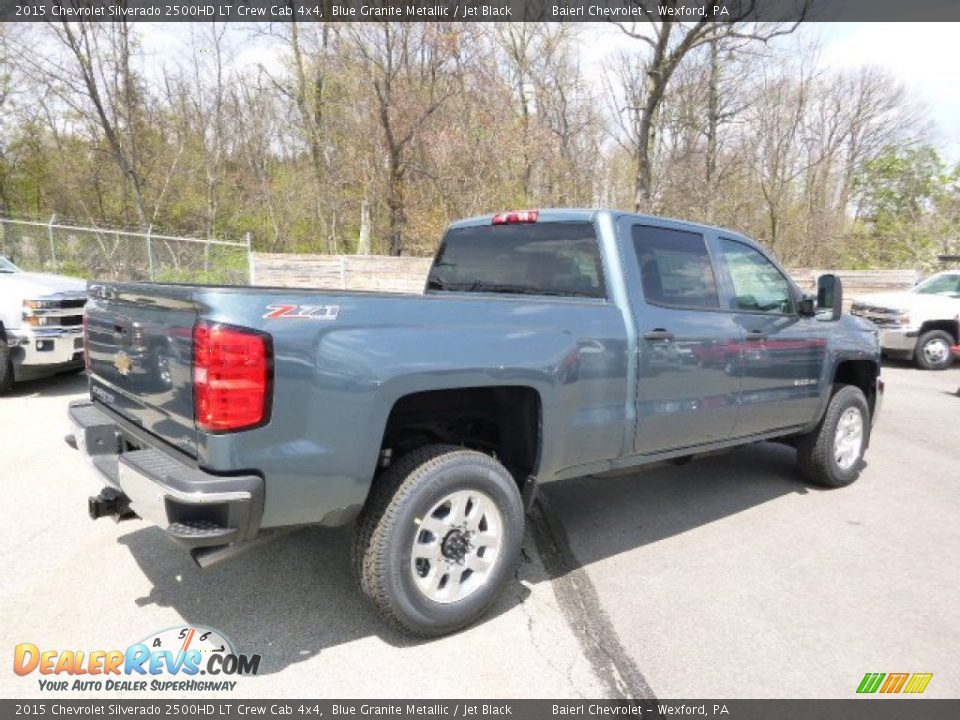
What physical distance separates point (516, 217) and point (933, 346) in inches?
475

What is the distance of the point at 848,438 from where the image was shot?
5.19 metres

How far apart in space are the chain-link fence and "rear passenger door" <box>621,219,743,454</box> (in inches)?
635

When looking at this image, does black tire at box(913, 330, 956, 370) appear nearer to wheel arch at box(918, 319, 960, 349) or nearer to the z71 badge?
wheel arch at box(918, 319, 960, 349)

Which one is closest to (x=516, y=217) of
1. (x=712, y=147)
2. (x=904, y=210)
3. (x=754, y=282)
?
(x=754, y=282)

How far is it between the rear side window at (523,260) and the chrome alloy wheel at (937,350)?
471 inches

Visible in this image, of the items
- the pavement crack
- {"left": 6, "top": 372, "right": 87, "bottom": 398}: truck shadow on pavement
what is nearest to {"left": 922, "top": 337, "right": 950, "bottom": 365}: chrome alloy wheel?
the pavement crack

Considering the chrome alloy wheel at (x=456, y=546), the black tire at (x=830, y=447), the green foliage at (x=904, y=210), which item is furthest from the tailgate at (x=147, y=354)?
the green foliage at (x=904, y=210)

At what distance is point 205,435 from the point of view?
7.61ft

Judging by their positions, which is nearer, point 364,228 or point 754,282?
point 754,282

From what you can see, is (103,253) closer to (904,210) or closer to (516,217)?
(516,217)

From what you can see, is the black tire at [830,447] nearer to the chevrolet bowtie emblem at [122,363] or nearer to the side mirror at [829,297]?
the side mirror at [829,297]

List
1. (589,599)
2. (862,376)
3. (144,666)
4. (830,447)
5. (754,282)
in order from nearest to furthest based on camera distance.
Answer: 1. (144,666)
2. (589,599)
3. (754,282)
4. (830,447)
5. (862,376)

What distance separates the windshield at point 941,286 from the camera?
12.6 metres

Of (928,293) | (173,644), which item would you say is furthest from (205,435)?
(928,293)
